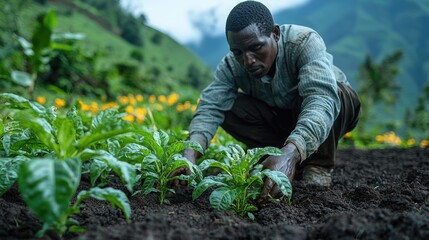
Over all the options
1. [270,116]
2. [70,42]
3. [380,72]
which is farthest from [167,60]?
[270,116]

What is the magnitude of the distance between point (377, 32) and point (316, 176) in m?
146

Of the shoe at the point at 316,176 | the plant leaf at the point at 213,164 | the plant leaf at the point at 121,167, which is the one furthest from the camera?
the shoe at the point at 316,176

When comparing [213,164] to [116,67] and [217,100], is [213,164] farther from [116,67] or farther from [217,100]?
[116,67]

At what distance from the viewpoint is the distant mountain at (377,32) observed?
111000 mm

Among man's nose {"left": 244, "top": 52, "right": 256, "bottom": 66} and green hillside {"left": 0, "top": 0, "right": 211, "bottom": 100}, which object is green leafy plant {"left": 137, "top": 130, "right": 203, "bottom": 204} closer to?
man's nose {"left": 244, "top": 52, "right": 256, "bottom": 66}

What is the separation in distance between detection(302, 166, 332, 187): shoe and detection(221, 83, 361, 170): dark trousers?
5 centimetres

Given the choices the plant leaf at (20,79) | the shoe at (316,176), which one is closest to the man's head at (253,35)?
the shoe at (316,176)

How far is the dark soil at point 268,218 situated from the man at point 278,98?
23cm

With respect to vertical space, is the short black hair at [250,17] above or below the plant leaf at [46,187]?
above

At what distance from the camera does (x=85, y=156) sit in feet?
5.31

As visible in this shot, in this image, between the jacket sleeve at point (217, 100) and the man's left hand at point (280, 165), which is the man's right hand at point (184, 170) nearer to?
the jacket sleeve at point (217, 100)

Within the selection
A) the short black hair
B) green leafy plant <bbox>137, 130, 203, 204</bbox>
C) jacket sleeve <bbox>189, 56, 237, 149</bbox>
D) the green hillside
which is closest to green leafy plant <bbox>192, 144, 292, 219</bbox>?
green leafy plant <bbox>137, 130, 203, 204</bbox>

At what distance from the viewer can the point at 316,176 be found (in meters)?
3.05

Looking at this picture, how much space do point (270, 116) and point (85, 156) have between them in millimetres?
2108
